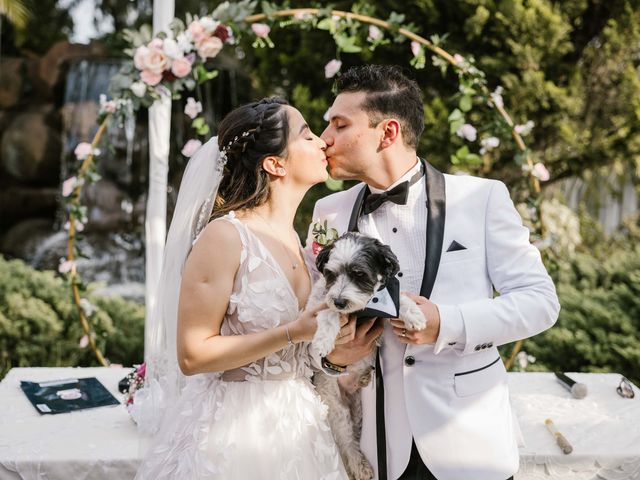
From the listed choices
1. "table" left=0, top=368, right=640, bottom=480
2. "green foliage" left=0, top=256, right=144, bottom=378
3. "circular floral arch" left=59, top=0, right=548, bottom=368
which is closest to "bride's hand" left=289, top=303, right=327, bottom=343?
"table" left=0, top=368, right=640, bottom=480

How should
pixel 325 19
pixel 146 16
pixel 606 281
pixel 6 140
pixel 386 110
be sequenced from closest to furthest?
pixel 386 110, pixel 325 19, pixel 606 281, pixel 6 140, pixel 146 16

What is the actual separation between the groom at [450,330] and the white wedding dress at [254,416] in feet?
0.82

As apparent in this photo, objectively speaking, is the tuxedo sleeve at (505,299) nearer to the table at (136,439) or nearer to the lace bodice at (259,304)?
the lace bodice at (259,304)

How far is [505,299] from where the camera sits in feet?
7.85

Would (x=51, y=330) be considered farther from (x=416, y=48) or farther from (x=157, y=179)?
(x=416, y=48)

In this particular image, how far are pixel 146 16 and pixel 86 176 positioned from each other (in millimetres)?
15148

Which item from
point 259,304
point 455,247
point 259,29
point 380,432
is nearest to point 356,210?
point 455,247

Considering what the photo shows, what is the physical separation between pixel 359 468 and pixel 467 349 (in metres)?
0.72

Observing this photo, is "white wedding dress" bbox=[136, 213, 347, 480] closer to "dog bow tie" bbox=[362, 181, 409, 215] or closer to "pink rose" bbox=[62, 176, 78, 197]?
"dog bow tie" bbox=[362, 181, 409, 215]

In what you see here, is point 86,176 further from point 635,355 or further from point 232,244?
point 635,355

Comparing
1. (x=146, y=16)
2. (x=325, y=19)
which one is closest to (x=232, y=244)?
(x=325, y=19)

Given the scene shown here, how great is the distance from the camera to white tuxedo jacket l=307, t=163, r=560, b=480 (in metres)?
2.38

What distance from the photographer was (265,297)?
2506mm

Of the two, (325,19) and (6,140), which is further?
(6,140)
